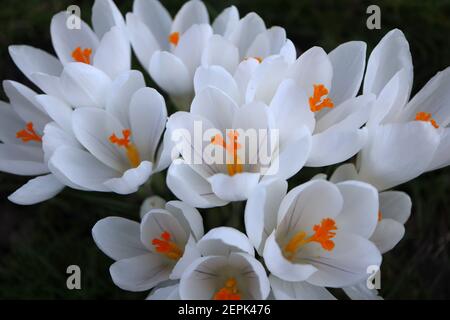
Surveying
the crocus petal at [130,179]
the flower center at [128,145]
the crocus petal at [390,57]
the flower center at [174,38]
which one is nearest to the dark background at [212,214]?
the flower center at [128,145]

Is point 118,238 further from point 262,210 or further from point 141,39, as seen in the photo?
point 141,39

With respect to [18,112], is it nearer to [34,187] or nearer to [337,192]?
[34,187]

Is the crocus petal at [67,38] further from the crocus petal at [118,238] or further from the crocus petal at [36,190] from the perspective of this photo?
the crocus petal at [118,238]

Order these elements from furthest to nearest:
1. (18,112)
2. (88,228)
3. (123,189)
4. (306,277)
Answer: (88,228)
(18,112)
(123,189)
(306,277)

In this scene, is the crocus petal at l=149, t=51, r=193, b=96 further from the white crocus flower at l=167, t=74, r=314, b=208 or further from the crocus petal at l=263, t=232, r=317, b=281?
the crocus petal at l=263, t=232, r=317, b=281

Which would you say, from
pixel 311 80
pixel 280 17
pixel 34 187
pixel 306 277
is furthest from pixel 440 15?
pixel 34 187

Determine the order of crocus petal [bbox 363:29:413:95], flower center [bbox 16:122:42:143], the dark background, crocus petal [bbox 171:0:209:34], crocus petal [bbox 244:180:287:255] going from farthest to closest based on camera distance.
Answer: the dark background < crocus petal [bbox 171:0:209:34] < flower center [bbox 16:122:42:143] < crocus petal [bbox 363:29:413:95] < crocus petal [bbox 244:180:287:255]

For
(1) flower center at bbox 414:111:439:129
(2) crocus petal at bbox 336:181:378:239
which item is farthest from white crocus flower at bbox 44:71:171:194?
(1) flower center at bbox 414:111:439:129
